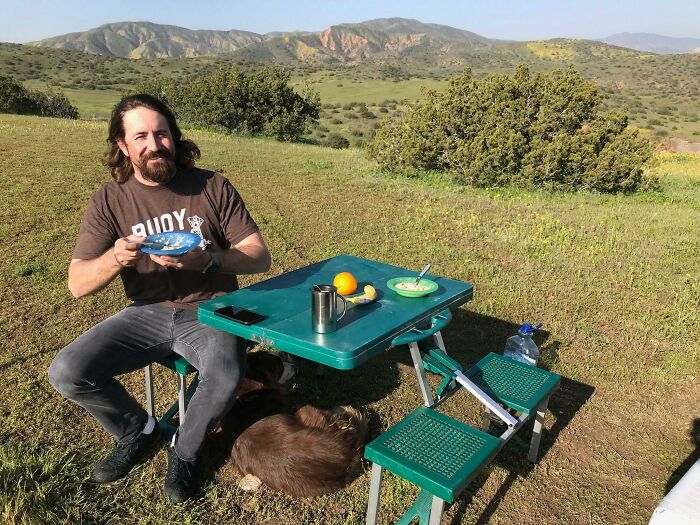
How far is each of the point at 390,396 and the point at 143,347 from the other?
1684 millimetres

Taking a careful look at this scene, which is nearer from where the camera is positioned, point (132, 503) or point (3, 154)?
point (132, 503)

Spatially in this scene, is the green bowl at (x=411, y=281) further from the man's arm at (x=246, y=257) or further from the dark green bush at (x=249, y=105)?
the dark green bush at (x=249, y=105)

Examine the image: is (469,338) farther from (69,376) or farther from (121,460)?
(69,376)

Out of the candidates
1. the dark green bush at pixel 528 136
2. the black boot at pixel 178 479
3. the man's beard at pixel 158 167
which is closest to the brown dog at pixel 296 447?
the black boot at pixel 178 479

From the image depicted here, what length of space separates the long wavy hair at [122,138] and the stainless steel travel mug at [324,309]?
129 cm

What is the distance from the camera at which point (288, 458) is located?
2408 millimetres

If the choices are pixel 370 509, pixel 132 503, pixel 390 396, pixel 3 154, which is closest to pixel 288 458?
pixel 370 509

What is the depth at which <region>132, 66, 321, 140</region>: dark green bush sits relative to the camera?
74.6ft

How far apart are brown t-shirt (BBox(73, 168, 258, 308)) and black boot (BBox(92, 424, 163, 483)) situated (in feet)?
2.47

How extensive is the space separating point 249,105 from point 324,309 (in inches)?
898

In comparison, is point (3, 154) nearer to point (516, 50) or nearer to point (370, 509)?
point (370, 509)

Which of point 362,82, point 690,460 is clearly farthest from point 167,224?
point 362,82

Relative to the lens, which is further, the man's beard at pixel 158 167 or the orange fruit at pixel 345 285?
the man's beard at pixel 158 167

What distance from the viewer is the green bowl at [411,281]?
2.54m
